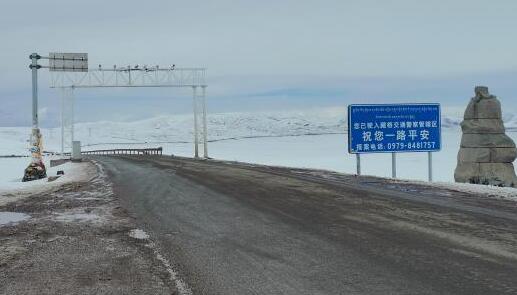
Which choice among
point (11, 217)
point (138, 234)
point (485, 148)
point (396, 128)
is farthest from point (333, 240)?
point (396, 128)

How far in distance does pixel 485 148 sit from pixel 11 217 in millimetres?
16659

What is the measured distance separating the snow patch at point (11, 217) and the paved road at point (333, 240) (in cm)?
206

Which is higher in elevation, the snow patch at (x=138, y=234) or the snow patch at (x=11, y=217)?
the snow patch at (x=11, y=217)

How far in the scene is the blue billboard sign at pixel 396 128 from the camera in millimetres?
22250

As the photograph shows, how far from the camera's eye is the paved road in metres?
5.78

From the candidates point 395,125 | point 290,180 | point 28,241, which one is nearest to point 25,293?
point 28,241

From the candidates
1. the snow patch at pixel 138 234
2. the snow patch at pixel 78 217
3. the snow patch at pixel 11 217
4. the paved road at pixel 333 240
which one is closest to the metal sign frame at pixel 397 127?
the paved road at pixel 333 240

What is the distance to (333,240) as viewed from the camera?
796 cm

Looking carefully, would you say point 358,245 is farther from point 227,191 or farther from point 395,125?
point 395,125

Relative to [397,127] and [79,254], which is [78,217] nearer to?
[79,254]

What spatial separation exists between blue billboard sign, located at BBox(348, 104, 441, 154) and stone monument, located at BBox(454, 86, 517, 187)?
167cm

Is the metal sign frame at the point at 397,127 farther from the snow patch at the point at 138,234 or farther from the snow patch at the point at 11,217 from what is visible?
the snow patch at the point at 138,234

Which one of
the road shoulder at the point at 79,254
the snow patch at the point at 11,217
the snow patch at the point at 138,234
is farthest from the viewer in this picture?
the snow patch at the point at 11,217

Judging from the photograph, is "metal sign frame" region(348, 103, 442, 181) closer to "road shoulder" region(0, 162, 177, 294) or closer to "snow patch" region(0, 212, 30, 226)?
"road shoulder" region(0, 162, 177, 294)
